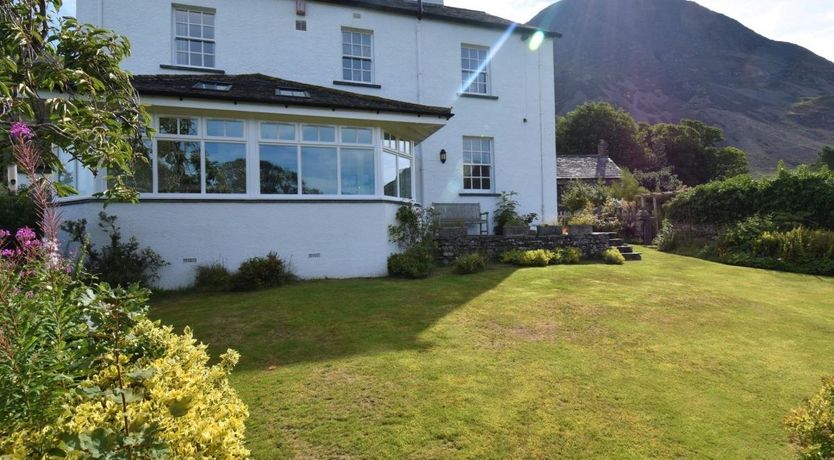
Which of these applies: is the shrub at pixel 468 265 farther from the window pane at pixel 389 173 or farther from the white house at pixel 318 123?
the window pane at pixel 389 173

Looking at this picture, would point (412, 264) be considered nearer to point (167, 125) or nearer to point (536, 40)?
point (167, 125)

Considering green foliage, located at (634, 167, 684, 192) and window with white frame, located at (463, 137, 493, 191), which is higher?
green foliage, located at (634, 167, 684, 192)

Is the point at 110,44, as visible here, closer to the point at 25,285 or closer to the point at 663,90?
the point at 25,285

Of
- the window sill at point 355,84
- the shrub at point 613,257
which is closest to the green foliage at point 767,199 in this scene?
the shrub at point 613,257

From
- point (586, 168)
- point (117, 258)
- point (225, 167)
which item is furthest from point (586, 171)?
point (117, 258)

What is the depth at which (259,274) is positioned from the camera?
9.31 metres

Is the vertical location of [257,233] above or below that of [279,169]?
below

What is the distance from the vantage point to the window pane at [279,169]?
1028 cm

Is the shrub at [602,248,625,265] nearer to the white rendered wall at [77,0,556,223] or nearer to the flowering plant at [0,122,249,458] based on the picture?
the white rendered wall at [77,0,556,223]

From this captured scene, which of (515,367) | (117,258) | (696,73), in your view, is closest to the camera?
(515,367)

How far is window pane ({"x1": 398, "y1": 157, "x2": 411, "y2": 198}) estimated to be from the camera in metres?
12.5

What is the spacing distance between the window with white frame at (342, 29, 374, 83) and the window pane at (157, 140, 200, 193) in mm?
6171

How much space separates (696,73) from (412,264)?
148 metres

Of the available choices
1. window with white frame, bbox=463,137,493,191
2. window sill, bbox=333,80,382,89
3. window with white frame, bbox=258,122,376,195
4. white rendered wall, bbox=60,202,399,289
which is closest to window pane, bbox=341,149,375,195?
window with white frame, bbox=258,122,376,195
